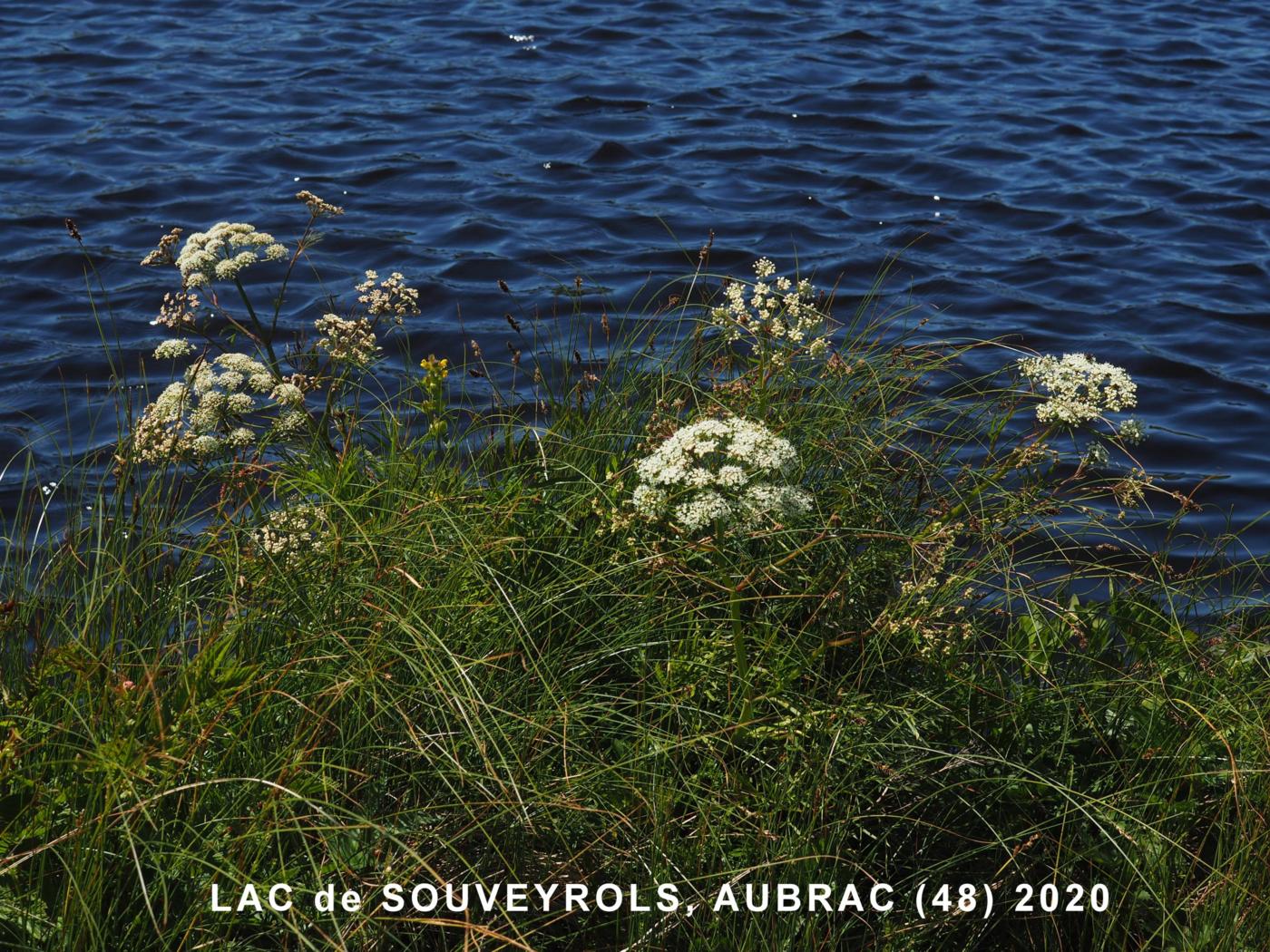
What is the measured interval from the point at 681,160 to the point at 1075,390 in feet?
21.6

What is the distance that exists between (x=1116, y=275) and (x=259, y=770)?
23.1ft

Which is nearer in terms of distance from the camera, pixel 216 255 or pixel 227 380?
pixel 227 380

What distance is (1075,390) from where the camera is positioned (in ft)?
13.1

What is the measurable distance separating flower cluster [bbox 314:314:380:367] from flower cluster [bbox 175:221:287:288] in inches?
11.0

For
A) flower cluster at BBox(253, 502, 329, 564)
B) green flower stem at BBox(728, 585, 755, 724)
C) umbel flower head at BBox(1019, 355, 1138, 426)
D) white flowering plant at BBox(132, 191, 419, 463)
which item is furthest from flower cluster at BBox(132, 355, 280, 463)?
umbel flower head at BBox(1019, 355, 1138, 426)

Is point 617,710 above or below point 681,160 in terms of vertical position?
above

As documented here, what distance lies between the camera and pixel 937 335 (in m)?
7.50

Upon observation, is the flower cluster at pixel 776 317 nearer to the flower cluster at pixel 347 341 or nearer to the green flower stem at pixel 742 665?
the flower cluster at pixel 347 341

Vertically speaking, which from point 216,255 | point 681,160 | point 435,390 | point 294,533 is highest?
point 216,255

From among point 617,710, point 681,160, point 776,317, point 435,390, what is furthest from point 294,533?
point 681,160

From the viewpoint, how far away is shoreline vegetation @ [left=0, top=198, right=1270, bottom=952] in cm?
296

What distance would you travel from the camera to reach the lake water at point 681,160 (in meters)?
7.87

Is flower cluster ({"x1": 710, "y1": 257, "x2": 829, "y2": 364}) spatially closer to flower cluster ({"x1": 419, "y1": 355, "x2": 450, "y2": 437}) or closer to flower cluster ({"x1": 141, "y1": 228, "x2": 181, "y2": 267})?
flower cluster ({"x1": 419, "y1": 355, "x2": 450, "y2": 437})

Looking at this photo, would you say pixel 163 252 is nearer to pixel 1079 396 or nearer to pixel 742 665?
pixel 742 665
